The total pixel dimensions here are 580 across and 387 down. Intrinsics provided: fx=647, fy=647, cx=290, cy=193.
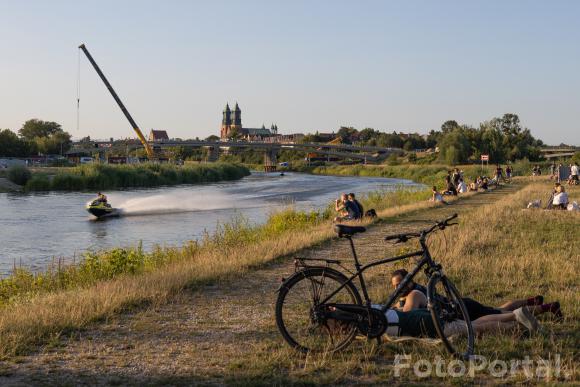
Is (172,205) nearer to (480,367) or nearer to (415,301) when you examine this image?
(415,301)

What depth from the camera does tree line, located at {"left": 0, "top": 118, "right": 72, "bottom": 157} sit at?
94.2 metres

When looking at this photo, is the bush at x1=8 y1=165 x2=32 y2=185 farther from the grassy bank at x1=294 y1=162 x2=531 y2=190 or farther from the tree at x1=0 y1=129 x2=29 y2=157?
the tree at x1=0 y1=129 x2=29 y2=157

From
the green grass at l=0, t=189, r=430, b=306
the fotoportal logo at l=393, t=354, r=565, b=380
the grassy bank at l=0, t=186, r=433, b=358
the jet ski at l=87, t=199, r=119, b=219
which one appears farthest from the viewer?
the jet ski at l=87, t=199, r=119, b=219

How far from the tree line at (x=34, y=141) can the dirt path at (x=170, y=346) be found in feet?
309

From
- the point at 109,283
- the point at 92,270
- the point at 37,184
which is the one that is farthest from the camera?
the point at 37,184

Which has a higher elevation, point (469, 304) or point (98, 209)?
point (469, 304)

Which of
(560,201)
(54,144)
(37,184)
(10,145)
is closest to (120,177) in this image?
(37,184)

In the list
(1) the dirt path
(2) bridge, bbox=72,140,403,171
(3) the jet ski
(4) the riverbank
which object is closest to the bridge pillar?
(2) bridge, bbox=72,140,403,171

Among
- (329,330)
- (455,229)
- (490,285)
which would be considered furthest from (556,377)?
(455,229)

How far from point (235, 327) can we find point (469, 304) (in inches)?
93.0

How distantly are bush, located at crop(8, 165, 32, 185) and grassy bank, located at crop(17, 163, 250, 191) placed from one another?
1.72 ft

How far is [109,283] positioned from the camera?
358 inches

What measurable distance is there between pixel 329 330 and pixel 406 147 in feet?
531

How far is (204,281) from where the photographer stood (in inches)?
368
